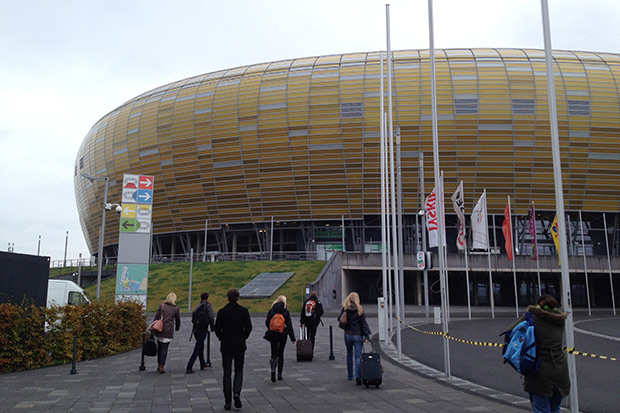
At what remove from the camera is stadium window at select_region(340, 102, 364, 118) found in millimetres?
54375

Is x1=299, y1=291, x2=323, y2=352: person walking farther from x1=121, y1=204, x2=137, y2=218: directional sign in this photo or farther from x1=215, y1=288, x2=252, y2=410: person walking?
x1=121, y1=204, x2=137, y2=218: directional sign

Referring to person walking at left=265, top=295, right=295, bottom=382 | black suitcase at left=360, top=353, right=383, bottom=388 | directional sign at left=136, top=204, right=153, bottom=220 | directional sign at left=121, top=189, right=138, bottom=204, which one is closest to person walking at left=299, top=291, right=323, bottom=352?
person walking at left=265, top=295, right=295, bottom=382

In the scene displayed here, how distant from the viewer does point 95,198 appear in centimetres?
6912

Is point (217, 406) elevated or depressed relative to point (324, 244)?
depressed

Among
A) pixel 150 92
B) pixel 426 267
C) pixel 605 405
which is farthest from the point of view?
pixel 150 92

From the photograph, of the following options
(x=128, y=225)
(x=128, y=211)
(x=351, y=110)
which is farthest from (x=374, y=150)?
(x=128, y=225)

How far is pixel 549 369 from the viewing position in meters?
5.21

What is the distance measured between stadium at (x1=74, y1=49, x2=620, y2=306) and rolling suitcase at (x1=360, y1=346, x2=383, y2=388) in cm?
3949

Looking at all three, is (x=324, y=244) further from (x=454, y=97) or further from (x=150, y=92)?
(x=150, y=92)

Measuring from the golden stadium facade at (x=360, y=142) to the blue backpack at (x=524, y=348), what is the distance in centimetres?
4918

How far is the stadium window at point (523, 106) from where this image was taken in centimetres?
5344

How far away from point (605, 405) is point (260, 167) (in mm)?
50940

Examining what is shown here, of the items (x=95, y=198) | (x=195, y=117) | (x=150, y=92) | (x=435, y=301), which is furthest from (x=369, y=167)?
(x=95, y=198)

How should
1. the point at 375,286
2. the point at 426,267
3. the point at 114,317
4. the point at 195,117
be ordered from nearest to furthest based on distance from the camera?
1. the point at 114,317
2. the point at 426,267
3. the point at 375,286
4. the point at 195,117
